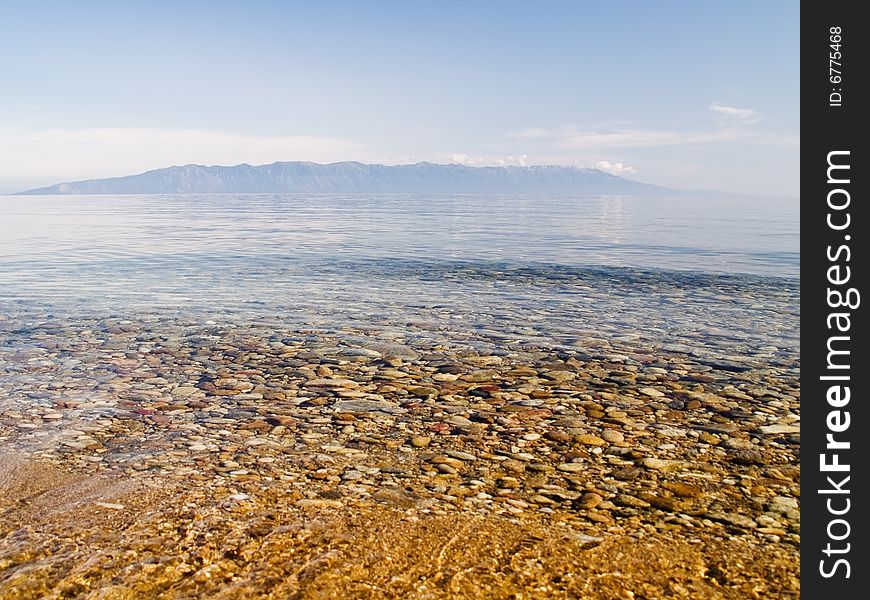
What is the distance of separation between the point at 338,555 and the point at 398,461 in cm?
174

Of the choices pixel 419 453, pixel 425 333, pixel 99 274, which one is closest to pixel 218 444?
pixel 419 453

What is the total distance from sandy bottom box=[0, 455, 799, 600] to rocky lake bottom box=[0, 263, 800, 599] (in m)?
0.02

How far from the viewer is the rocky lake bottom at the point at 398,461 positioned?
13.4 feet

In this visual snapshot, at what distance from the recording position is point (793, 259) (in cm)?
2731

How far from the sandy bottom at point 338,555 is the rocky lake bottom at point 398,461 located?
16 millimetres

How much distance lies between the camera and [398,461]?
19.5 feet

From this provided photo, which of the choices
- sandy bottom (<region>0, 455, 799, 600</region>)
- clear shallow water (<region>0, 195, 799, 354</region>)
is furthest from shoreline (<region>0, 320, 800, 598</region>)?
clear shallow water (<region>0, 195, 799, 354</region>)

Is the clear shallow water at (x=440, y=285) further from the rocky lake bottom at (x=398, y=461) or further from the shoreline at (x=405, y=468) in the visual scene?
the shoreline at (x=405, y=468)

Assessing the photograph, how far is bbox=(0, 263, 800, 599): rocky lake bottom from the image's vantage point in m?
4.07
